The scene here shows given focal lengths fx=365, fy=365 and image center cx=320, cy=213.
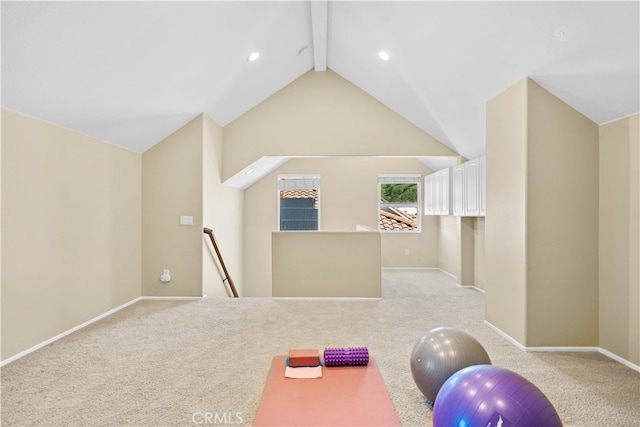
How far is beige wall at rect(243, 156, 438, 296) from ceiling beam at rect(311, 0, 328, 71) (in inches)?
105

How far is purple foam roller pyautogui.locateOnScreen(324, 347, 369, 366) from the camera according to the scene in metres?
2.39

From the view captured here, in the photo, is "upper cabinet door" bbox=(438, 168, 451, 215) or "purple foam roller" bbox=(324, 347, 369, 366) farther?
"upper cabinet door" bbox=(438, 168, 451, 215)

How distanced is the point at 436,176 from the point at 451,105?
2.34m

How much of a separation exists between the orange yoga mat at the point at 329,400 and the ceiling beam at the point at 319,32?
3.27 meters

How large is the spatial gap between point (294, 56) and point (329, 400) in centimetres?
402

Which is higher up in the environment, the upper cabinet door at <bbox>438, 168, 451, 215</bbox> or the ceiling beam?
the ceiling beam

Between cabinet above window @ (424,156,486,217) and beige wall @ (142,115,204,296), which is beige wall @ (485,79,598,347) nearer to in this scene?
cabinet above window @ (424,156,486,217)

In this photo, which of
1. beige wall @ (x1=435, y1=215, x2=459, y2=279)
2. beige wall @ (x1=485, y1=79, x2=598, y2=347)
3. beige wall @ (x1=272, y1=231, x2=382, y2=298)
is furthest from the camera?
beige wall @ (x1=435, y1=215, x2=459, y2=279)

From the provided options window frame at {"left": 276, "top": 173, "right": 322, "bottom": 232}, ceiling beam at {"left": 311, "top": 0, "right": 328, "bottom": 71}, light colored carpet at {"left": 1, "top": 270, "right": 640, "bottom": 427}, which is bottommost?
light colored carpet at {"left": 1, "top": 270, "right": 640, "bottom": 427}

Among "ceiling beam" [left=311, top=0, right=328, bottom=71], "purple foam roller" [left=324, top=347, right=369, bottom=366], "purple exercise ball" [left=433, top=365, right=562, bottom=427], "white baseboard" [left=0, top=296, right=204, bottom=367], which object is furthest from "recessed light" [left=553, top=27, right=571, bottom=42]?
"white baseboard" [left=0, top=296, right=204, bottom=367]

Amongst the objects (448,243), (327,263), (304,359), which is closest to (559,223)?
(304,359)

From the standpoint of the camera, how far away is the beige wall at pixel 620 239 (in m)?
2.64

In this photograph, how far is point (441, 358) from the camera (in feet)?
6.67

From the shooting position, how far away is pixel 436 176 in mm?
6480
